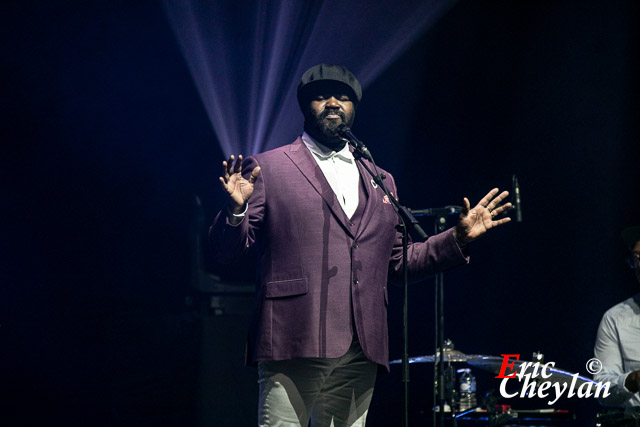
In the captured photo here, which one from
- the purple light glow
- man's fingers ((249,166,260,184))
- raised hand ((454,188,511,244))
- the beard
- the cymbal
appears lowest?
the cymbal

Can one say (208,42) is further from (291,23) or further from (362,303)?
(362,303)

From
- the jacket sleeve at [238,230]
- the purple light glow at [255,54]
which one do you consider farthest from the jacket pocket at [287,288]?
the purple light glow at [255,54]

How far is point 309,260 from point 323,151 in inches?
20.8

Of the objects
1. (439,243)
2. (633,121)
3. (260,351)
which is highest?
(633,121)

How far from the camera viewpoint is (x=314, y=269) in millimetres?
2104

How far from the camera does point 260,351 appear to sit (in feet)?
6.70

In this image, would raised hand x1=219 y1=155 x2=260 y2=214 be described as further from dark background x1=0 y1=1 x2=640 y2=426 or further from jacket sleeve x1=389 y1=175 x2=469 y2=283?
dark background x1=0 y1=1 x2=640 y2=426

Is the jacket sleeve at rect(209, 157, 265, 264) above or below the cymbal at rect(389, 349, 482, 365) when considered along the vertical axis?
above

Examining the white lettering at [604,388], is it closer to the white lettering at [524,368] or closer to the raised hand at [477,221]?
the white lettering at [524,368]

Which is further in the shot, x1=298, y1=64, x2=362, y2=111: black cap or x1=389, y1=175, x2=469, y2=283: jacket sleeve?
x1=298, y1=64, x2=362, y2=111: black cap

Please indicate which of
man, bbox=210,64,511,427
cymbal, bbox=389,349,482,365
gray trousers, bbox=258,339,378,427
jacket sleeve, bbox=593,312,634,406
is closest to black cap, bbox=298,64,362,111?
man, bbox=210,64,511,427

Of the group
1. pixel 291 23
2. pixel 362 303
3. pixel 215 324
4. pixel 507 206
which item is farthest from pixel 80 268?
pixel 507 206

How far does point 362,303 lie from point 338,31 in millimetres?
2297

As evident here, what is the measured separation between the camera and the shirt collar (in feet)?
8.03
